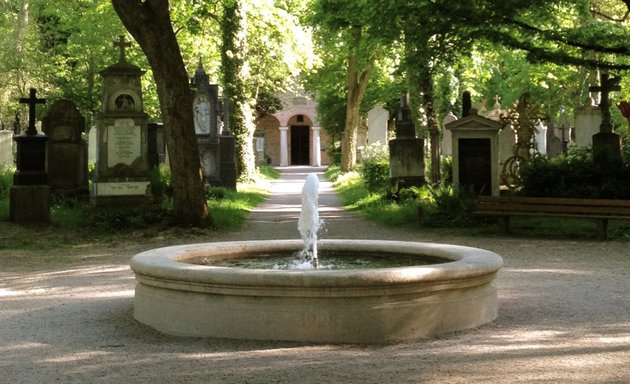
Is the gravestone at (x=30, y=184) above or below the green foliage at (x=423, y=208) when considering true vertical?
above

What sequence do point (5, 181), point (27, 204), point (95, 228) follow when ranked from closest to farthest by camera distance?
point (95, 228), point (27, 204), point (5, 181)

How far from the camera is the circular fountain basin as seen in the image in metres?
6.37

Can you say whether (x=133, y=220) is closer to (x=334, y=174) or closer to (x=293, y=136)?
(x=334, y=174)

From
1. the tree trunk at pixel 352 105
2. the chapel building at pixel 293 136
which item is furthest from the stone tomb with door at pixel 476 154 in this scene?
the chapel building at pixel 293 136

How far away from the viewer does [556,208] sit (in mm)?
14578

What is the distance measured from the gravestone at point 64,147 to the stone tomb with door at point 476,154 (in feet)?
26.4

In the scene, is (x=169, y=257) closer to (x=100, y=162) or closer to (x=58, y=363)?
(x=58, y=363)

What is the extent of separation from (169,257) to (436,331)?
259 cm

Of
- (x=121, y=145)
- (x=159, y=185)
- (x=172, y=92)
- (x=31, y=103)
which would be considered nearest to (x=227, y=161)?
(x=159, y=185)

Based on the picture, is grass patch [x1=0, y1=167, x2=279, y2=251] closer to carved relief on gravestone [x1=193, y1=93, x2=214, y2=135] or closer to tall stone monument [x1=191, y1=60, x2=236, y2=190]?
tall stone monument [x1=191, y1=60, x2=236, y2=190]

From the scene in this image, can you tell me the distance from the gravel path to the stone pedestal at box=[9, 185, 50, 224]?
5.02 meters

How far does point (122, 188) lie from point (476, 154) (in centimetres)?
740

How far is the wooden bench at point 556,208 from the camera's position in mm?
14133

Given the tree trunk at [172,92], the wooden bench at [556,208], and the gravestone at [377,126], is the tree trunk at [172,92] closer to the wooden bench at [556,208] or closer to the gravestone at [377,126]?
the wooden bench at [556,208]
